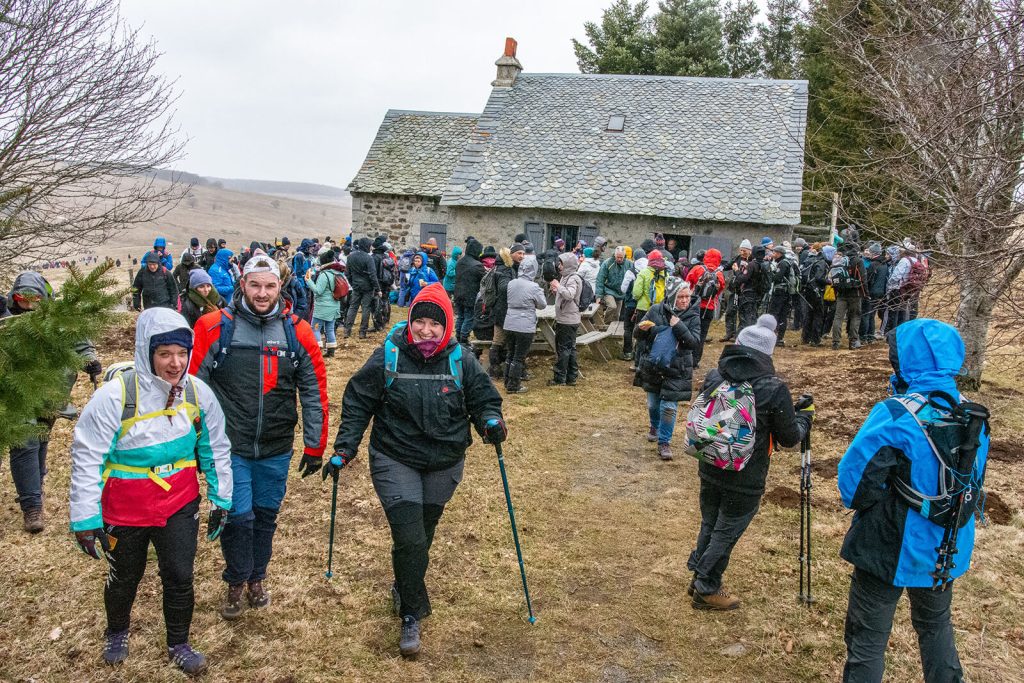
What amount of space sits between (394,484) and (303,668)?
1.13m

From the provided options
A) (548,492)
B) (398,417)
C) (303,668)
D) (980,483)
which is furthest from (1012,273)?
(303,668)

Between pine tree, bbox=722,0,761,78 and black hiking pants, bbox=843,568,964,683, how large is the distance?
35.4 meters

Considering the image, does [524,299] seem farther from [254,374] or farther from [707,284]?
[254,374]

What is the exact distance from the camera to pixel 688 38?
107ft

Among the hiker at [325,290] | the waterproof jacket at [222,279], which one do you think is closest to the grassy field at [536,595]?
the hiker at [325,290]

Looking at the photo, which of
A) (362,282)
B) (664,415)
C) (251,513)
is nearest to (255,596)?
(251,513)

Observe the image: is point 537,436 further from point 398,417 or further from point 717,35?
point 717,35

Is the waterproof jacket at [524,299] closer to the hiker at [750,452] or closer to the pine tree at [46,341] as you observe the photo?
the hiker at [750,452]

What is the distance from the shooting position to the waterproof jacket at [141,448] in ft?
11.1

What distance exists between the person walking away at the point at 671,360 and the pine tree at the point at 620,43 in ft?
91.5

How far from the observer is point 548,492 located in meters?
6.79

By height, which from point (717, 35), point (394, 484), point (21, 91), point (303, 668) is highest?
point (717, 35)

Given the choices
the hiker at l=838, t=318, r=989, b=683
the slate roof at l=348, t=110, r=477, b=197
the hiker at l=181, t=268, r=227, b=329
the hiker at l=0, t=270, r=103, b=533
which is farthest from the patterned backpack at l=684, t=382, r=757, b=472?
the slate roof at l=348, t=110, r=477, b=197

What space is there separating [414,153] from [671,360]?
59.8ft
